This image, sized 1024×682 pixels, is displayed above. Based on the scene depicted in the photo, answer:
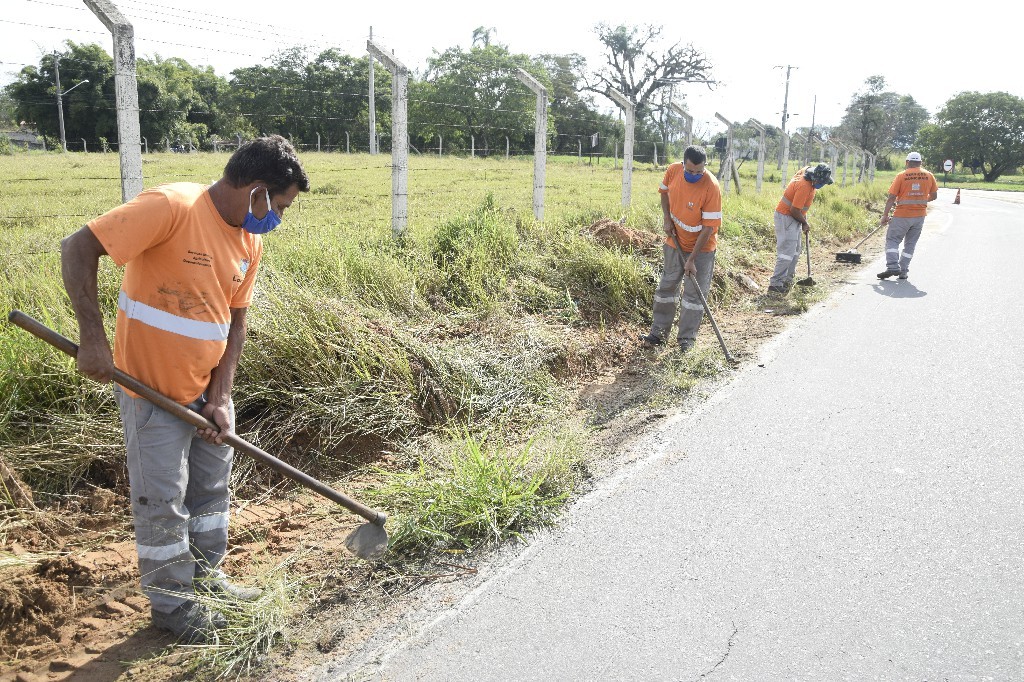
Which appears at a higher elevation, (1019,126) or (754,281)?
(1019,126)

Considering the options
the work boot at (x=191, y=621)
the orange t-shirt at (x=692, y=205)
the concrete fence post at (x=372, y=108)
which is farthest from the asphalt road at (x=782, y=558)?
the concrete fence post at (x=372, y=108)

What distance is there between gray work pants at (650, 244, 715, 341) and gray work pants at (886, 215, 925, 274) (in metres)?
5.60

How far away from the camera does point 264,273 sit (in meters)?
5.25

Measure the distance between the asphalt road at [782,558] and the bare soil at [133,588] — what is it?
0.73 ft

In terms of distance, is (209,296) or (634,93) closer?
(209,296)

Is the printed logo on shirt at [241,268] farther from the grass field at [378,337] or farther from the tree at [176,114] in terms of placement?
the tree at [176,114]

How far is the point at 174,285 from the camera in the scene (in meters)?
2.64

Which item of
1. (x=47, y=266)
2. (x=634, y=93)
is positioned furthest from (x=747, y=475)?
(x=634, y=93)

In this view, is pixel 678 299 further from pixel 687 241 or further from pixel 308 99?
pixel 308 99

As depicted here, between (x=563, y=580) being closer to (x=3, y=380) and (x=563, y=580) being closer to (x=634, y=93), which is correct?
(x=3, y=380)

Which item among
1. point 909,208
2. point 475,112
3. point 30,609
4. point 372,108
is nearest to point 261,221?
point 30,609

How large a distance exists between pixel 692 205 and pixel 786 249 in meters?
3.53

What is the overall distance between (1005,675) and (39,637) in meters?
3.57

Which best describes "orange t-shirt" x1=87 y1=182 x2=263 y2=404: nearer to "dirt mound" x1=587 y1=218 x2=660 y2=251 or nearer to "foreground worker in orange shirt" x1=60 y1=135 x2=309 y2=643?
"foreground worker in orange shirt" x1=60 y1=135 x2=309 y2=643
